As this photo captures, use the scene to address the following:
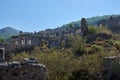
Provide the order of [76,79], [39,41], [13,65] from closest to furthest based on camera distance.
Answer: [13,65] < [76,79] < [39,41]

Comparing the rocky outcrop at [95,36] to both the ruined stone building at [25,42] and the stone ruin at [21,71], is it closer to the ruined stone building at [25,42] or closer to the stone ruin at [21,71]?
the ruined stone building at [25,42]

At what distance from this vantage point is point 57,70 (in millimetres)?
28672

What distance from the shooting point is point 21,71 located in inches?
459


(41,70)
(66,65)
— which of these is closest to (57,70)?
(66,65)

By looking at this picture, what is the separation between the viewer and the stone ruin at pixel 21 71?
11.4m

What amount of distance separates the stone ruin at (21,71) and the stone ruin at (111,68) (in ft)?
57.8

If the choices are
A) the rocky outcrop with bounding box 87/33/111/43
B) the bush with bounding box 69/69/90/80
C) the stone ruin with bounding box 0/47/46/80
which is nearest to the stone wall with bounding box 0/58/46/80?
the stone ruin with bounding box 0/47/46/80

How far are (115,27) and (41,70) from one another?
85.3 m

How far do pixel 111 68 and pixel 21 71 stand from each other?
19.0 metres

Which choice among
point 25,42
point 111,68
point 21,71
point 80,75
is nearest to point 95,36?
point 25,42

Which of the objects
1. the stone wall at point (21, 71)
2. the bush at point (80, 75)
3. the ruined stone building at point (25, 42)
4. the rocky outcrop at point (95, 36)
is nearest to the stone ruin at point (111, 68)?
the bush at point (80, 75)

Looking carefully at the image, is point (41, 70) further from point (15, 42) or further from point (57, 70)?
point (15, 42)

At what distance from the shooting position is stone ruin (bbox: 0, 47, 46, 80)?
11.4m

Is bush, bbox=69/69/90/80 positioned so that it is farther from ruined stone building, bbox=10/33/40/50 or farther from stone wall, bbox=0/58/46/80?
ruined stone building, bbox=10/33/40/50
